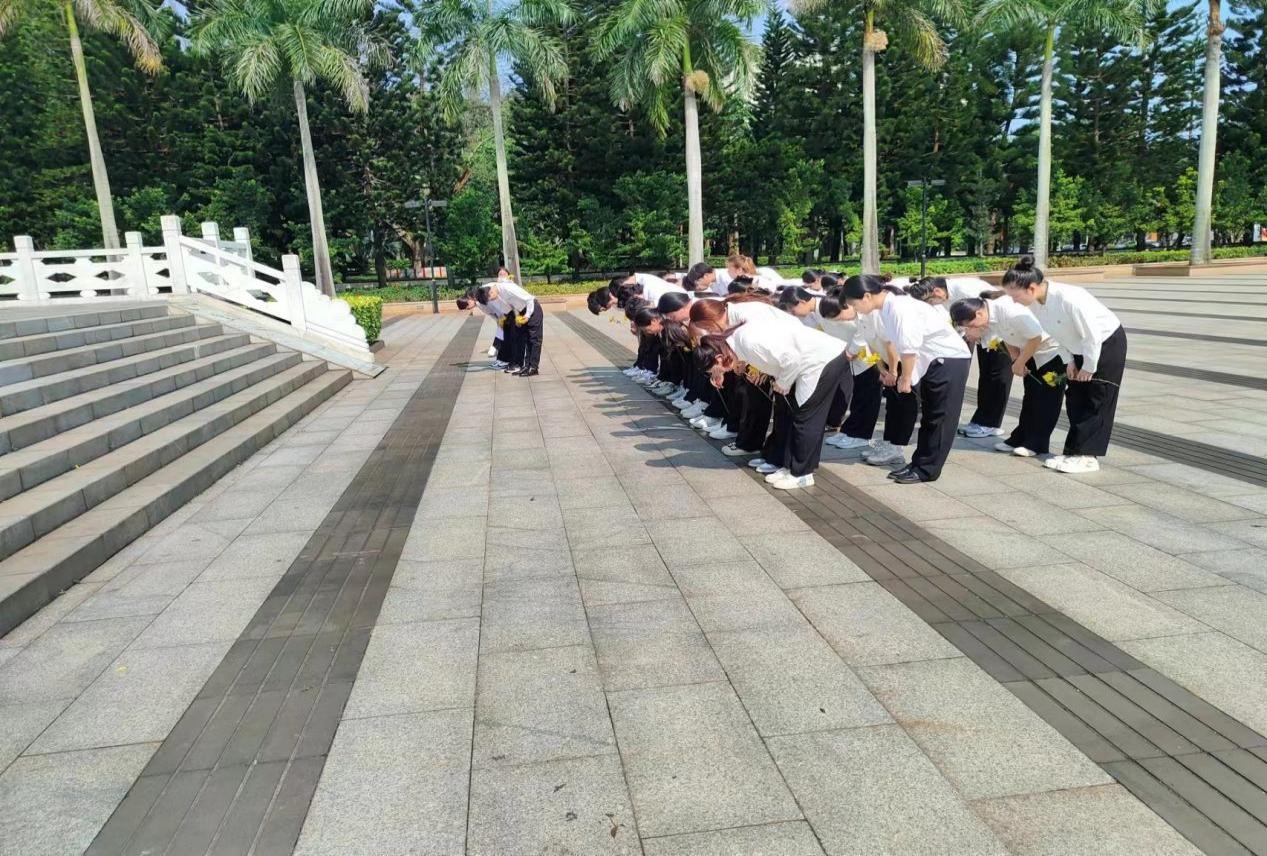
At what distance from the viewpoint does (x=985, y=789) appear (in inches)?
104

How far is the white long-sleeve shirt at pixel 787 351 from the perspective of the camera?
5.71 m

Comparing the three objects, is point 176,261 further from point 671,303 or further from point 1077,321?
point 1077,321

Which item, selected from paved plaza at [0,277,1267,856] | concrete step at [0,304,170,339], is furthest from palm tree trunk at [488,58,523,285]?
paved plaza at [0,277,1267,856]

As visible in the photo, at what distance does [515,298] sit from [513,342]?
1.21 m

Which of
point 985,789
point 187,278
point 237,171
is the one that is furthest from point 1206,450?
point 237,171

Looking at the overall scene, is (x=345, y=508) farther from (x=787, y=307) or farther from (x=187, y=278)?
(x=187, y=278)

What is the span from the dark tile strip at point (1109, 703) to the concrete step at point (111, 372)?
6.28 meters

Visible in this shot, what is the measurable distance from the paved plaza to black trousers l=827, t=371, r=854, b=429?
824 mm

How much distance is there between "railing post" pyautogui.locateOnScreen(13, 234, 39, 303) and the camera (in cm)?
1234

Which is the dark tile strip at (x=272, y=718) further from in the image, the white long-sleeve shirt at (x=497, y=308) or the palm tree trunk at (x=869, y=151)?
the palm tree trunk at (x=869, y=151)

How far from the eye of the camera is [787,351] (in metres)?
5.74

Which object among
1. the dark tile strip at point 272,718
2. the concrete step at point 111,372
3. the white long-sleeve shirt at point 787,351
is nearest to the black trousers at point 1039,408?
the white long-sleeve shirt at point 787,351

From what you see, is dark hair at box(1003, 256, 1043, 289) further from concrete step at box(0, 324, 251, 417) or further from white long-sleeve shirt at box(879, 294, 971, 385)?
concrete step at box(0, 324, 251, 417)

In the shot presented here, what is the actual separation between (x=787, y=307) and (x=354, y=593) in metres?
4.08
